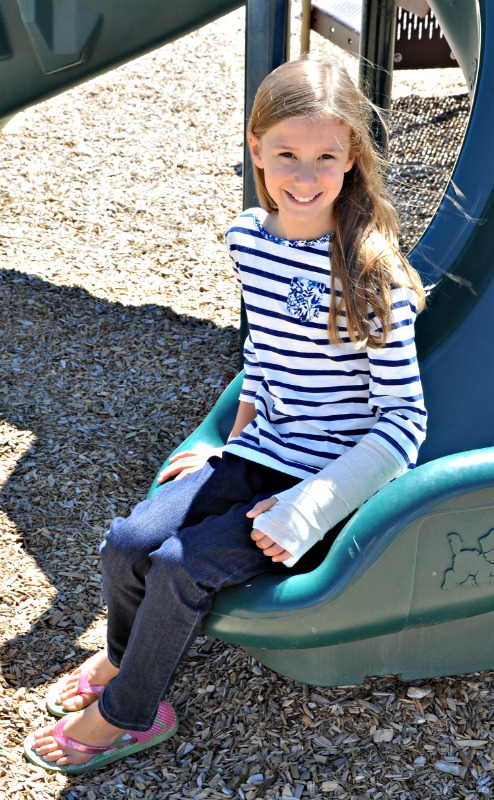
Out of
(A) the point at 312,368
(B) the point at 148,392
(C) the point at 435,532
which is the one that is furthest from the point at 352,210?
(B) the point at 148,392

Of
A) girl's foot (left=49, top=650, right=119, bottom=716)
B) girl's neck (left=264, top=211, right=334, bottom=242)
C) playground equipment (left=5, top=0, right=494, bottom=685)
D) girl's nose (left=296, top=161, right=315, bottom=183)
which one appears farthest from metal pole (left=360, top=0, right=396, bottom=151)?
girl's foot (left=49, top=650, right=119, bottom=716)

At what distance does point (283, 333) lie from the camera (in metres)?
2.16

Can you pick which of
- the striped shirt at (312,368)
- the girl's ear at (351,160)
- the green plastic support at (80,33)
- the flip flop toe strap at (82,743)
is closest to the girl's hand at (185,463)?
the striped shirt at (312,368)

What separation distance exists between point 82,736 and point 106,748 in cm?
6

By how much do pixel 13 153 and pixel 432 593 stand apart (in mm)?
3817

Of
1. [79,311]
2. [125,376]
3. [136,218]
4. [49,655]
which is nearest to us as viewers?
[49,655]

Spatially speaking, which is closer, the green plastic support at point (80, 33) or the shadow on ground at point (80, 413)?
the shadow on ground at point (80, 413)

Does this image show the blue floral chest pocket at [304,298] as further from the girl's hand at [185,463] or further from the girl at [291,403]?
the girl's hand at [185,463]

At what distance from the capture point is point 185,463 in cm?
241

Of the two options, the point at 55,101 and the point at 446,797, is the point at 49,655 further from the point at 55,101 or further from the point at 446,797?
the point at 55,101

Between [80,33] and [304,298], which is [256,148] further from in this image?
[80,33]

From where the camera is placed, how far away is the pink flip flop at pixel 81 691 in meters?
2.39

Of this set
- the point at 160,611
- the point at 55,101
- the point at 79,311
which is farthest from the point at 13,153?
the point at 160,611

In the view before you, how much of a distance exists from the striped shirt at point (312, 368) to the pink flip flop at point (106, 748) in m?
0.65
